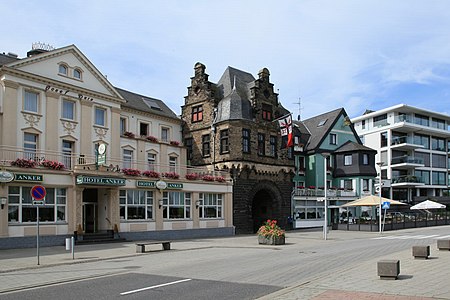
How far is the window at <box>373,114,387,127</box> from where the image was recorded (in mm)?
70787

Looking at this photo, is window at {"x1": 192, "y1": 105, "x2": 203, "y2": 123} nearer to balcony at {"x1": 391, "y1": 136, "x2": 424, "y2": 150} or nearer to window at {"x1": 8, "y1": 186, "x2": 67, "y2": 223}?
window at {"x1": 8, "y1": 186, "x2": 67, "y2": 223}

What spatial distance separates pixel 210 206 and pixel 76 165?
42.9ft

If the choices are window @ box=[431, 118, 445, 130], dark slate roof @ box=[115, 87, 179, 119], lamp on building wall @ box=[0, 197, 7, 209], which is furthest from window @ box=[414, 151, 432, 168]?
lamp on building wall @ box=[0, 197, 7, 209]

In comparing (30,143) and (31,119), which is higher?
(31,119)

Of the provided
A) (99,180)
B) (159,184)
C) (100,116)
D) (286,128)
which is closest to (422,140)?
(286,128)

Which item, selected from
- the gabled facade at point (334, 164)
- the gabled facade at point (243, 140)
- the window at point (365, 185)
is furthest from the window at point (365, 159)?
the gabled facade at point (243, 140)

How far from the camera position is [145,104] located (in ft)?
134

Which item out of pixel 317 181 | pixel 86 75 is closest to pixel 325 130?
pixel 317 181

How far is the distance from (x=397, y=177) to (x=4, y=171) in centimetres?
Answer: 5663

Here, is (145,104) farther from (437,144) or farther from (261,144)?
(437,144)

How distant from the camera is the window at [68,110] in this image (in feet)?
102

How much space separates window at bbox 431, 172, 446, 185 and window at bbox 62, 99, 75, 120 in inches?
2307

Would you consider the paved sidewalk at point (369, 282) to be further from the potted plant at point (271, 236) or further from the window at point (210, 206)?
the window at point (210, 206)

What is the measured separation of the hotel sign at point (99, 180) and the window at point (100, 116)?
569 centimetres
